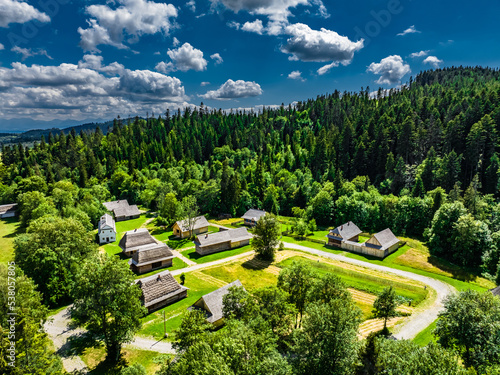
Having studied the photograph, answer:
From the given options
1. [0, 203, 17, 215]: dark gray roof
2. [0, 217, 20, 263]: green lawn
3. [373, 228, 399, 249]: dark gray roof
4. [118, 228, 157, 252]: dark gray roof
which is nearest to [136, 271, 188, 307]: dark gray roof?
[118, 228, 157, 252]: dark gray roof

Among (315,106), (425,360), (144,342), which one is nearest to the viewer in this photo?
(425,360)

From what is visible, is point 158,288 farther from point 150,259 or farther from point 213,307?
point 150,259

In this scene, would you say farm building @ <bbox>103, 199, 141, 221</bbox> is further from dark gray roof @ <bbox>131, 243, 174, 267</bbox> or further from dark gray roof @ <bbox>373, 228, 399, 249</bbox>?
dark gray roof @ <bbox>373, 228, 399, 249</bbox>

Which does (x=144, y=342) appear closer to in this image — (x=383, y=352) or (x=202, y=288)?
(x=202, y=288)

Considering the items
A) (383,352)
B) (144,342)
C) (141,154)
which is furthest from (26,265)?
(141,154)

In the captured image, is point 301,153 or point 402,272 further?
point 301,153

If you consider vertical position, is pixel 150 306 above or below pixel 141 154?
below

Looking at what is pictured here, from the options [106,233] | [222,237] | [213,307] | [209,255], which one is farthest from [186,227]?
[213,307]
